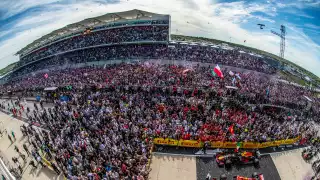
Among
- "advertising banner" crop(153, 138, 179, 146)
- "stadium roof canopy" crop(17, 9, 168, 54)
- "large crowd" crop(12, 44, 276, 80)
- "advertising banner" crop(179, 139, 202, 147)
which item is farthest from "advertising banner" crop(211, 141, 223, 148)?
"stadium roof canopy" crop(17, 9, 168, 54)

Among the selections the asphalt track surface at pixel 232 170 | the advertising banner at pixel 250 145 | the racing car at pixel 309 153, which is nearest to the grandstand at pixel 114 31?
the advertising banner at pixel 250 145

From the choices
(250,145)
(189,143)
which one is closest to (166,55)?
(189,143)

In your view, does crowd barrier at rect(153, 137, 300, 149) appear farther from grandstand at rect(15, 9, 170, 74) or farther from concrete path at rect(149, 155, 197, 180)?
grandstand at rect(15, 9, 170, 74)

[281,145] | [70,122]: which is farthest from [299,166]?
[70,122]

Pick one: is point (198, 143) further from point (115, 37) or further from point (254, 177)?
point (115, 37)

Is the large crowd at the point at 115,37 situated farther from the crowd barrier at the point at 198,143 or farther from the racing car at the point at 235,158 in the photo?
the racing car at the point at 235,158

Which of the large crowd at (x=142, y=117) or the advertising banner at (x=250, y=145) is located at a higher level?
the large crowd at (x=142, y=117)

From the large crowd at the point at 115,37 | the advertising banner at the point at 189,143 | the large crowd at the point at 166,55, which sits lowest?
the advertising banner at the point at 189,143

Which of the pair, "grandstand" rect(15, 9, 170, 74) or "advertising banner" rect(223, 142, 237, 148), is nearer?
"advertising banner" rect(223, 142, 237, 148)

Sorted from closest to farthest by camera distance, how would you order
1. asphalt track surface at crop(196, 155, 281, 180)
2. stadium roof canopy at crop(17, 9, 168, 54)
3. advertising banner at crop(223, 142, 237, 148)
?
asphalt track surface at crop(196, 155, 281, 180)
advertising banner at crop(223, 142, 237, 148)
stadium roof canopy at crop(17, 9, 168, 54)
